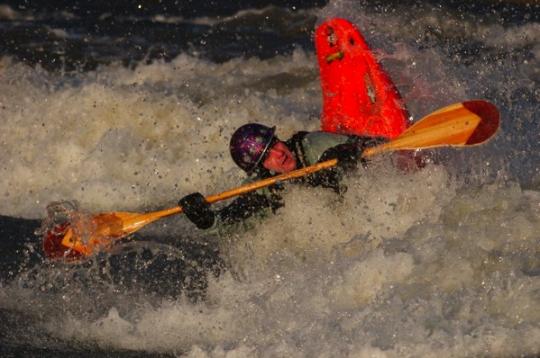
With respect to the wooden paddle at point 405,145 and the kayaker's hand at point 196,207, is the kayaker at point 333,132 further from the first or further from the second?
the wooden paddle at point 405,145

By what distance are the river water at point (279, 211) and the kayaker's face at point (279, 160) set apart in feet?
1.42

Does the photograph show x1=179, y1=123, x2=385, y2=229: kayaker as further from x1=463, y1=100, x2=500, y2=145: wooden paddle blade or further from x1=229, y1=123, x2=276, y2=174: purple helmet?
x1=463, y1=100, x2=500, y2=145: wooden paddle blade

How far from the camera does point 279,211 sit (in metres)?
6.19

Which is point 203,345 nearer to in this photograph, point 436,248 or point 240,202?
point 240,202

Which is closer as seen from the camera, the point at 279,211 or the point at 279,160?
the point at 279,160

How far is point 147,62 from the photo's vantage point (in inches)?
395

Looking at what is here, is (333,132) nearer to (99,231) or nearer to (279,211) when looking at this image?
(279,211)

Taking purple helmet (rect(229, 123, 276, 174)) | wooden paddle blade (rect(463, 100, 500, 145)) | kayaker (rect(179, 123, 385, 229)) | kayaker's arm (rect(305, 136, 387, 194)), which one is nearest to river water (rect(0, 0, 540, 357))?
kayaker's arm (rect(305, 136, 387, 194))

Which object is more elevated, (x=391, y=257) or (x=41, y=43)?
(x=41, y=43)

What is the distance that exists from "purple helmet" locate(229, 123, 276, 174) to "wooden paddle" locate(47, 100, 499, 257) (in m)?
0.14

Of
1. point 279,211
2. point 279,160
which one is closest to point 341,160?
point 279,160

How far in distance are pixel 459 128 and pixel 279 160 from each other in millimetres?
1141

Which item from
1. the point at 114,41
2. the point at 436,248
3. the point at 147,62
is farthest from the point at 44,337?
the point at 114,41

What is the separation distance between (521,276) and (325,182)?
132 cm
